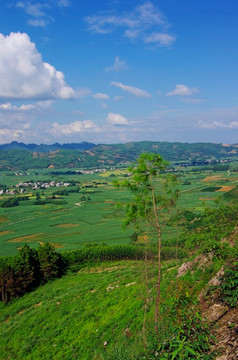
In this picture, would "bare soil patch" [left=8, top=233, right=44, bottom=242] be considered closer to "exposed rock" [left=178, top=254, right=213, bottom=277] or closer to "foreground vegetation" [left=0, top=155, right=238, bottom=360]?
"foreground vegetation" [left=0, top=155, right=238, bottom=360]

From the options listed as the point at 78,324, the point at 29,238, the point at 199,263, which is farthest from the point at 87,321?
the point at 29,238

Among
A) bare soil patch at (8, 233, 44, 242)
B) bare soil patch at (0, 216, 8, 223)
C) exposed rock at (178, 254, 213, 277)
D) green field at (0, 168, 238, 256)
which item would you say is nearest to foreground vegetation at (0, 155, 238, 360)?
exposed rock at (178, 254, 213, 277)

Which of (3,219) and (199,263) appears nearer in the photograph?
(199,263)

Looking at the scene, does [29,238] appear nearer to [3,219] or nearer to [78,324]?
[3,219]

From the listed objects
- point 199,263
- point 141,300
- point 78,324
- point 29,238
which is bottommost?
point 29,238

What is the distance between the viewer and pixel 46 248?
151 ft

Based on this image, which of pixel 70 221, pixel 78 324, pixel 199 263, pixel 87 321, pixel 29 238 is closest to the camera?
pixel 199 263

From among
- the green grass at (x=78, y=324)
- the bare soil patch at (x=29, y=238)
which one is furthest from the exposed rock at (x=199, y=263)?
the bare soil patch at (x=29, y=238)

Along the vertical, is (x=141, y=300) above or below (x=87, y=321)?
above

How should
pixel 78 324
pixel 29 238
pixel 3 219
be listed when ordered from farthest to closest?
pixel 3 219 → pixel 29 238 → pixel 78 324

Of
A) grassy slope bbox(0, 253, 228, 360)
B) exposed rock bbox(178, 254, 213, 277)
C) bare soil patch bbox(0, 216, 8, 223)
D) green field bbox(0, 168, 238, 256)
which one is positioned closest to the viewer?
grassy slope bbox(0, 253, 228, 360)

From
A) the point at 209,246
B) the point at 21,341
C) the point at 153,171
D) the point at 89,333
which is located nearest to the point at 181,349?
the point at 153,171

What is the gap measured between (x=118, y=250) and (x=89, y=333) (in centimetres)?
3562

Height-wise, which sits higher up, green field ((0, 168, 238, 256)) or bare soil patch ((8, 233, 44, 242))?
green field ((0, 168, 238, 256))
